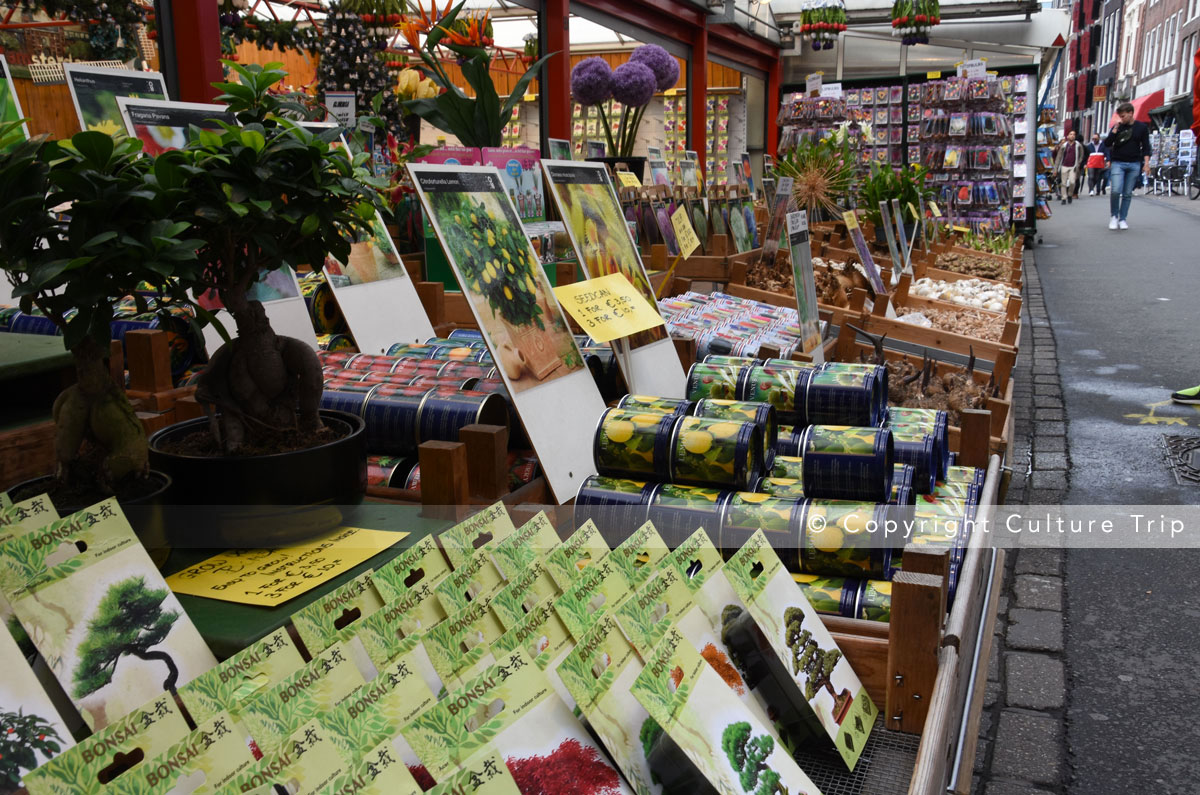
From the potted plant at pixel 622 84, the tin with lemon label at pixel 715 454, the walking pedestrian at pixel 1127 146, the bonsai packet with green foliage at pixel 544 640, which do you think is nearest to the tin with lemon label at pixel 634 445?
the tin with lemon label at pixel 715 454

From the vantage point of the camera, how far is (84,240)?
3.48 ft

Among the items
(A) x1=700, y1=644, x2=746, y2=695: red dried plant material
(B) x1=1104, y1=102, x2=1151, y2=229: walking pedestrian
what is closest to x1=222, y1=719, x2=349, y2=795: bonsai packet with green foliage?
(A) x1=700, y1=644, x2=746, y2=695: red dried plant material

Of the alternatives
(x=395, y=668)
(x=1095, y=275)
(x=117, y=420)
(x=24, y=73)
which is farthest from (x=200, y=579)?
(x=1095, y=275)

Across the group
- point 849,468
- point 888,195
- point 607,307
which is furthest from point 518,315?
point 888,195

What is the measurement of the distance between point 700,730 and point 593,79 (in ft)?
17.3

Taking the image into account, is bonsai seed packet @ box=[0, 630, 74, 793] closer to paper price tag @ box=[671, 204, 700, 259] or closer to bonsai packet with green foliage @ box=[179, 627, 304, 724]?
bonsai packet with green foliage @ box=[179, 627, 304, 724]

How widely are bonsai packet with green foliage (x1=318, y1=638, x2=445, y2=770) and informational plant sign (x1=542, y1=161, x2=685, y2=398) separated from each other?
1461 millimetres

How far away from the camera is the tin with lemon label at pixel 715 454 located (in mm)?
1639

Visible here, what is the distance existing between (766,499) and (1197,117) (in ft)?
18.5

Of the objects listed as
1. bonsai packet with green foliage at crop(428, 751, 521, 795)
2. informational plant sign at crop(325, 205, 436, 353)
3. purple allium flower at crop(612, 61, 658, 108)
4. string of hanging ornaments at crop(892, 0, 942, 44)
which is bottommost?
bonsai packet with green foliage at crop(428, 751, 521, 795)

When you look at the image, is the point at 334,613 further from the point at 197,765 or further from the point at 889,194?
the point at 889,194

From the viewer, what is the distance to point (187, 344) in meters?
2.09

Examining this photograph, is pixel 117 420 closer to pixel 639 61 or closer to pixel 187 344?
pixel 187 344

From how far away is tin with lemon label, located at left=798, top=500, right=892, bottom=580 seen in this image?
1.54m
